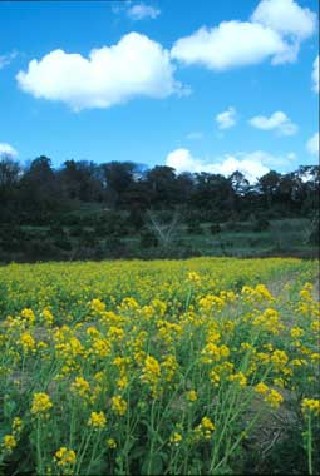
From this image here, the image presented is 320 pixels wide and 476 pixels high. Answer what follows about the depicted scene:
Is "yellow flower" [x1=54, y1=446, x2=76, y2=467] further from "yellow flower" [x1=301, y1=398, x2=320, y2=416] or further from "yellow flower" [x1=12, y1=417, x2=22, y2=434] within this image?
"yellow flower" [x1=301, y1=398, x2=320, y2=416]

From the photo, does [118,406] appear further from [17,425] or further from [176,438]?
[17,425]

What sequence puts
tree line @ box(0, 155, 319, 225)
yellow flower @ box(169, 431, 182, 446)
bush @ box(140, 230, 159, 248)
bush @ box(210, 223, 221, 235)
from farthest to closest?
1. bush @ box(210, 223, 221, 235)
2. bush @ box(140, 230, 159, 248)
3. tree line @ box(0, 155, 319, 225)
4. yellow flower @ box(169, 431, 182, 446)

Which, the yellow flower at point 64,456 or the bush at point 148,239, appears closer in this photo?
the yellow flower at point 64,456

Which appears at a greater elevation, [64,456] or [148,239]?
[148,239]

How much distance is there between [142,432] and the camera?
2861 mm

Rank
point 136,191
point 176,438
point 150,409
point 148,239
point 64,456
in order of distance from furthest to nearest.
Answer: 1. point 148,239
2. point 136,191
3. point 150,409
4. point 176,438
5. point 64,456

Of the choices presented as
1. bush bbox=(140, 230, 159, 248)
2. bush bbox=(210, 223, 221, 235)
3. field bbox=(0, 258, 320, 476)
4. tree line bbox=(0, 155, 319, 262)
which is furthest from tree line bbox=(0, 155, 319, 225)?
field bbox=(0, 258, 320, 476)

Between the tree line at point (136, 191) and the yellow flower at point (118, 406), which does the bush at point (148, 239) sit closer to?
the tree line at point (136, 191)

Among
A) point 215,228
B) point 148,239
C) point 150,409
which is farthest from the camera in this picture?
point 215,228

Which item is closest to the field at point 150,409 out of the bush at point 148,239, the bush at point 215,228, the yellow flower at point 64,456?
the yellow flower at point 64,456

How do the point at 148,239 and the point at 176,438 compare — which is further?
the point at 148,239

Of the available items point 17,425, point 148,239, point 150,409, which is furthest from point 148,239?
point 17,425

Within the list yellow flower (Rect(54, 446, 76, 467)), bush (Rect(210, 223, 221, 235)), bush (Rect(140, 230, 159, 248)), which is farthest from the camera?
bush (Rect(210, 223, 221, 235))

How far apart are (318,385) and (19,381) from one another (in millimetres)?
1676
